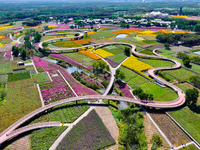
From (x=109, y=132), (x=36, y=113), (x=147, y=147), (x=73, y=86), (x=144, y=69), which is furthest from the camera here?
(x=144, y=69)

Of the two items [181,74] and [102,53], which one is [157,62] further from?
[102,53]

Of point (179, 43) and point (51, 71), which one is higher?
point (179, 43)

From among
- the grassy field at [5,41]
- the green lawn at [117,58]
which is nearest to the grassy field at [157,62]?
the green lawn at [117,58]

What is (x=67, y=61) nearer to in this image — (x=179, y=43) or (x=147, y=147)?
(x=147, y=147)

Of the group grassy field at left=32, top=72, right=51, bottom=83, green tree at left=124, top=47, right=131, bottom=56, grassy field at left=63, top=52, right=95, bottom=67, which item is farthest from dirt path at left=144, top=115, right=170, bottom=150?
green tree at left=124, top=47, right=131, bottom=56

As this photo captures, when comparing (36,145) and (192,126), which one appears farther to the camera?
(192,126)

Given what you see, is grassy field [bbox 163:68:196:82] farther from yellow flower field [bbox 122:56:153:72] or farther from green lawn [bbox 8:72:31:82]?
green lawn [bbox 8:72:31:82]

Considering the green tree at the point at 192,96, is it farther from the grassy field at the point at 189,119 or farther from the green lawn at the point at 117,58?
the green lawn at the point at 117,58

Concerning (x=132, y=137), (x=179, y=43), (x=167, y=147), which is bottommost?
(x=167, y=147)

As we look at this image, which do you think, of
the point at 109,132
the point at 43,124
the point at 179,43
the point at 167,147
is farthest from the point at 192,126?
the point at 179,43
